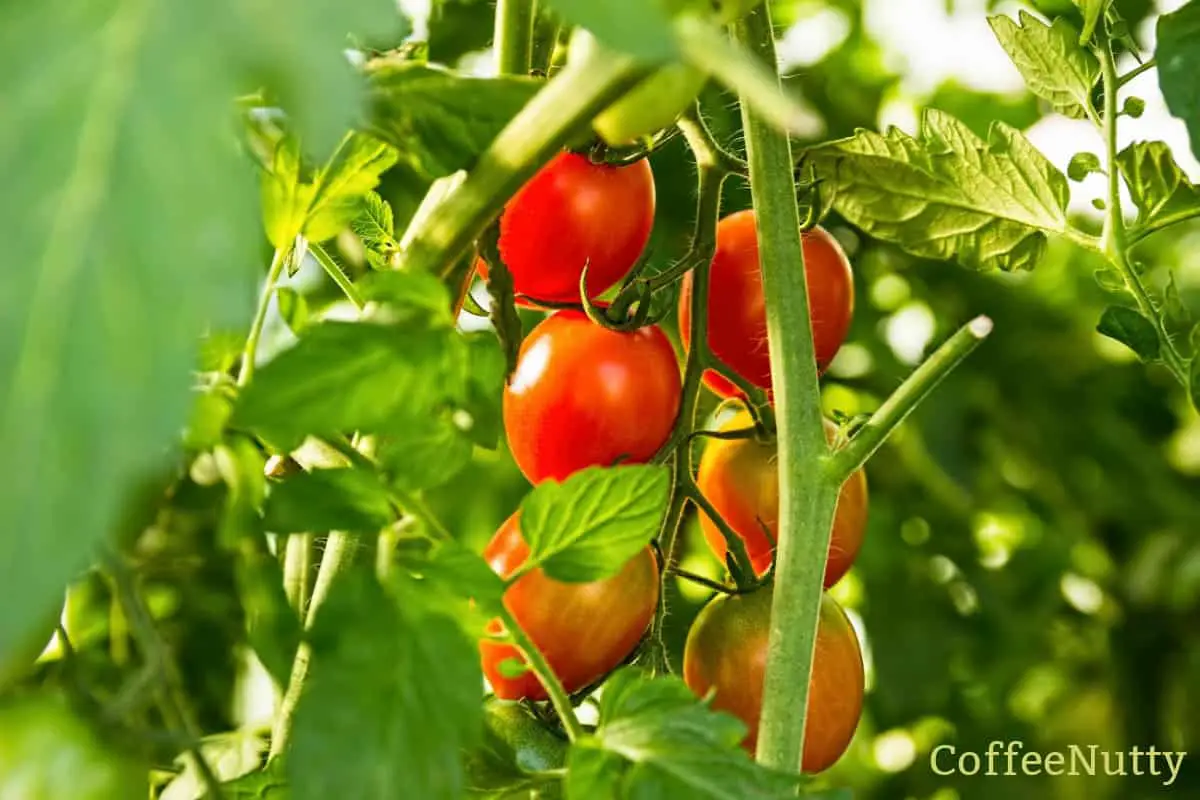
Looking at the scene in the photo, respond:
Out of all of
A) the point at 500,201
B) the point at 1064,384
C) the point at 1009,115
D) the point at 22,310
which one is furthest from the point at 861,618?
the point at 22,310

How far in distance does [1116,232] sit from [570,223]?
0.20m

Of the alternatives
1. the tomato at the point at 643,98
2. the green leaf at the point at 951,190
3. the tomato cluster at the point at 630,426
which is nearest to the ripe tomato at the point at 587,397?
the tomato cluster at the point at 630,426

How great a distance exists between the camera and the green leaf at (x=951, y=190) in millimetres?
569

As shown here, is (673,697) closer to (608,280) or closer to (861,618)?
(608,280)

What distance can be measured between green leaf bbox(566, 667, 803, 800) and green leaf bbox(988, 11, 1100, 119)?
308 mm

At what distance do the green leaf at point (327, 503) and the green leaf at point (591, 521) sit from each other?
56mm

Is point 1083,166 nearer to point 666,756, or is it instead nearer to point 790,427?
point 790,427

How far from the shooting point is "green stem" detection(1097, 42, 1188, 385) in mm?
522

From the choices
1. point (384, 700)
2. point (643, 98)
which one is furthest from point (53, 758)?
point (643, 98)

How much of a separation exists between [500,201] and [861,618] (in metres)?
1.10

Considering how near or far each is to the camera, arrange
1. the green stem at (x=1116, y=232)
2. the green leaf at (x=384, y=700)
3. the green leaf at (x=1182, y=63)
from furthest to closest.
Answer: the green stem at (x=1116, y=232)
the green leaf at (x=1182, y=63)
the green leaf at (x=384, y=700)

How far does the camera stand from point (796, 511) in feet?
1.44

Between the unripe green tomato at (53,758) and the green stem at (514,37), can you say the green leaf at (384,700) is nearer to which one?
the unripe green tomato at (53,758)

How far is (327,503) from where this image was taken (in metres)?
0.33
